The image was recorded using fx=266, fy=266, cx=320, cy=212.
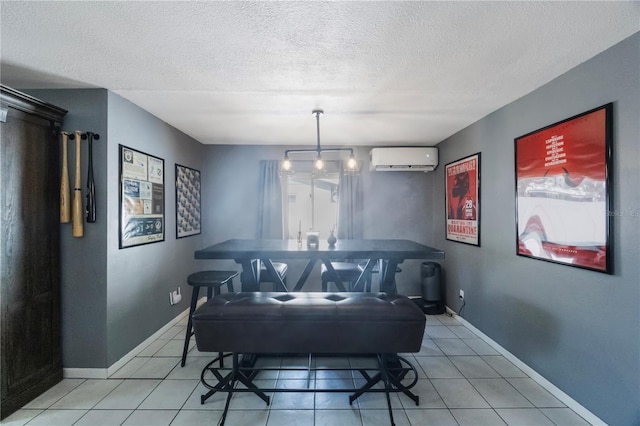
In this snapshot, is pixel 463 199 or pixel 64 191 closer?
pixel 64 191

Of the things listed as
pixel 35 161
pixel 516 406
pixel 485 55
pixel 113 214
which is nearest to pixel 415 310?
pixel 516 406

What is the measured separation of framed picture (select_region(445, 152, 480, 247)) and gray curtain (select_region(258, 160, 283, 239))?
8.03 feet

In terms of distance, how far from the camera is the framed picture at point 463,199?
3041 millimetres

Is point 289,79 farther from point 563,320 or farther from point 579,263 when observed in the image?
point 563,320

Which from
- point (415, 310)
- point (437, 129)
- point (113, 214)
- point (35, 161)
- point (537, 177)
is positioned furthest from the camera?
point (437, 129)

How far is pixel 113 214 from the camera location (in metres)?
2.31

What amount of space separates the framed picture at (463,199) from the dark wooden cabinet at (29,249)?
13.2 ft

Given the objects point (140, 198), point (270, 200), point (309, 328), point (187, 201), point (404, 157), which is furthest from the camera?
point (270, 200)

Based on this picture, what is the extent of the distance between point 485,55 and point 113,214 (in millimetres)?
3116

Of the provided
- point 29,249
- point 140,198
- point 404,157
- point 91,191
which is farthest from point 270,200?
point 29,249

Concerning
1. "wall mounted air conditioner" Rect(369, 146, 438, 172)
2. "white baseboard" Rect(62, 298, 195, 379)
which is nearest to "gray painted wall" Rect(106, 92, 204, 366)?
"white baseboard" Rect(62, 298, 195, 379)

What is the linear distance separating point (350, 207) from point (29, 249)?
3.44 meters

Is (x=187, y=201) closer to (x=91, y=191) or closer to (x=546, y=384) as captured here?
(x=91, y=191)

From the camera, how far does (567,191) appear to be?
1.90 metres
